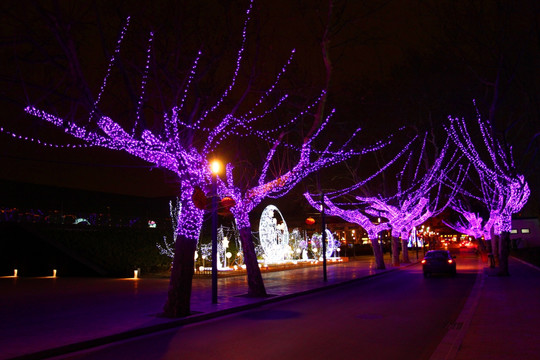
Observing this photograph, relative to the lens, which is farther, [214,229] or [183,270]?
[214,229]

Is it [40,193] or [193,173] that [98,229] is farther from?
[193,173]

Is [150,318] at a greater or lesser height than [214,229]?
lesser

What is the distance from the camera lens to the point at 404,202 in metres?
36.7

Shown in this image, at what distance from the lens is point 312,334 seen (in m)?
10.2

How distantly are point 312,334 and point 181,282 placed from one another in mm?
4034

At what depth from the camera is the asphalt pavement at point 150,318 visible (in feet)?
28.0

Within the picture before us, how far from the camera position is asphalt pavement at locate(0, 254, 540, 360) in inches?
336

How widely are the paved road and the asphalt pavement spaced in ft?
1.40

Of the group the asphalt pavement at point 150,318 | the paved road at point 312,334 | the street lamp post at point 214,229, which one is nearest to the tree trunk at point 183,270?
the asphalt pavement at point 150,318

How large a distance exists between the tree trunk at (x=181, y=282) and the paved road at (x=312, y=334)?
82 cm

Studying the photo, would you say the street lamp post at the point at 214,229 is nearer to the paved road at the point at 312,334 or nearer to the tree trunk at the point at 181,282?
the paved road at the point at 312,334

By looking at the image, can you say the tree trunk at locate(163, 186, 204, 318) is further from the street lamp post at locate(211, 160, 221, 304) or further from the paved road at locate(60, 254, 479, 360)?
the street lamp post at locate(211, 160, 221, 304)

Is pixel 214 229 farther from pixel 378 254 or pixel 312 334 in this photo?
pixel 378 254

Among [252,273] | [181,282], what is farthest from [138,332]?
[252,273]
